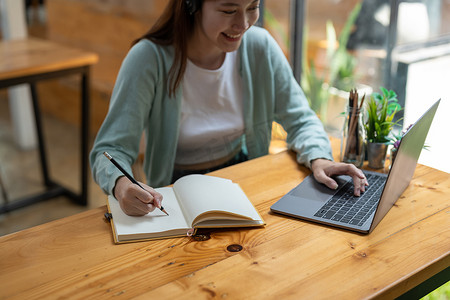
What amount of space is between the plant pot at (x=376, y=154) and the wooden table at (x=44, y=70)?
5.56ft

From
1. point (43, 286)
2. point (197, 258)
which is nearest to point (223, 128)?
point (197, 258)

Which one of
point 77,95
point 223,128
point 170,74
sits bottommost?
point 77,95

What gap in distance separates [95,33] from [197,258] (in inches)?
135

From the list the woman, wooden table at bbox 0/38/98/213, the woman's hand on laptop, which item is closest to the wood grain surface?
wooden table at bbox 0/38/98/213

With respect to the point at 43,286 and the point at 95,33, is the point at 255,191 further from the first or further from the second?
the point at 95,33

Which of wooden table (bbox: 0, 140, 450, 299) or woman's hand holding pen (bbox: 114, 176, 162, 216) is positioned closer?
wooden table (bbox: 0, 140, 450, 299)

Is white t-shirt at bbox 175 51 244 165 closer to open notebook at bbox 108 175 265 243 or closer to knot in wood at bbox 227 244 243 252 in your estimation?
open notebook at bbox 108 175 265 243

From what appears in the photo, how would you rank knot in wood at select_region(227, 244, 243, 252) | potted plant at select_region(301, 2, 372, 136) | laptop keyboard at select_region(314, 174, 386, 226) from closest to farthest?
1. knot in wood at select_region(227, 244, 243, 252)
2. laptop keyboard at select_region(314, 174, 386, 226)
3. potted plant at select_region(301, 2, 372, 136)

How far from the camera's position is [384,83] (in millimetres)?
2539

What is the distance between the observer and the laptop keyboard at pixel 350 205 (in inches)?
48.6

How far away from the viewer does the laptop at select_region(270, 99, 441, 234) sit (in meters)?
1.18

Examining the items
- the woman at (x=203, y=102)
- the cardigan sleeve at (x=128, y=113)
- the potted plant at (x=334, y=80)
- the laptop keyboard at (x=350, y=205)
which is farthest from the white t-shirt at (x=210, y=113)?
the potted plant at (x=334, y=80)

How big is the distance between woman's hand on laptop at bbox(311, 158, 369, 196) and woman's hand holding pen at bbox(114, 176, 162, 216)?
0.44 meters

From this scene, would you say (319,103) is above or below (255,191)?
below
